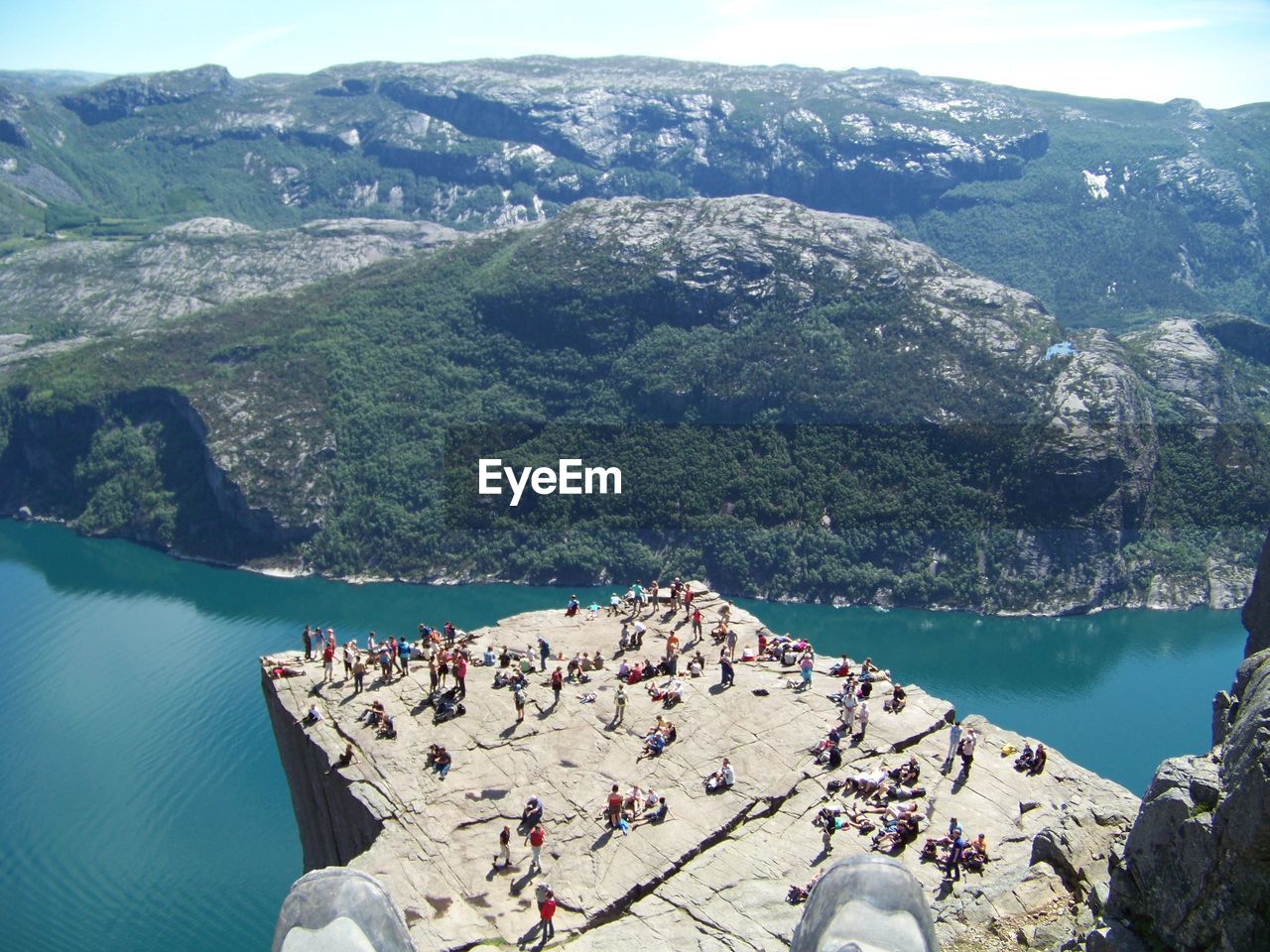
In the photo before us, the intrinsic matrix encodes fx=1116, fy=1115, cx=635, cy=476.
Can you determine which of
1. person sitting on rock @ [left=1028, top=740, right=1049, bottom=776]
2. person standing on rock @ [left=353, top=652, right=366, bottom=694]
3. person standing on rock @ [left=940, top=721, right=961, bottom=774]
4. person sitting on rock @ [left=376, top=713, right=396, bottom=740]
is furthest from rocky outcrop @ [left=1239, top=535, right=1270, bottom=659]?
person standing on rock @ [left=353, top=652, right=366, bottom=694]

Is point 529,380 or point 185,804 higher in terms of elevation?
point 529,380

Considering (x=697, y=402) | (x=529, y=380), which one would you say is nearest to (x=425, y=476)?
(x=529, y=380)

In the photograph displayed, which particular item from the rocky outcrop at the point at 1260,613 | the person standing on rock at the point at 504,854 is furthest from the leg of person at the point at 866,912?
the rocky outcrop at the point at 1260,613

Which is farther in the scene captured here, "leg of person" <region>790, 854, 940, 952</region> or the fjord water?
the fjord water

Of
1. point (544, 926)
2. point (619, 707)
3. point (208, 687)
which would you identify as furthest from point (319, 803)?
point (208, 687)

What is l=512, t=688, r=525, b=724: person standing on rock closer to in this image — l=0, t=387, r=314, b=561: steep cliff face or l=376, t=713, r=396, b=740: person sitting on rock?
l=376, t=713, r=396, b=740: person sitting on rock

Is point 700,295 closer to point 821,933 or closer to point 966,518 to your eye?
point 966,518
